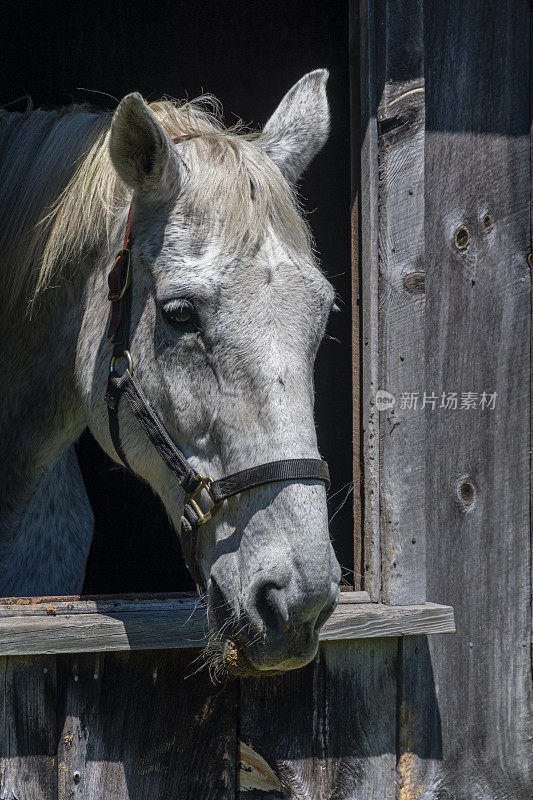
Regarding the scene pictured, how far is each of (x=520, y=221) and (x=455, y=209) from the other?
0.25 m

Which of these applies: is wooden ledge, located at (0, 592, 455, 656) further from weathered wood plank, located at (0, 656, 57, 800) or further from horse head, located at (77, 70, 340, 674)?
horse head, located at (77, 70, 340, 674)

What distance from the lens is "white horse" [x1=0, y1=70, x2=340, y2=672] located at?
153 cm

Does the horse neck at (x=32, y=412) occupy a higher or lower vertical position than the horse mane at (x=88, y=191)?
lower

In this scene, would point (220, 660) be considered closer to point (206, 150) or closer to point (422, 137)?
point (206, 150)

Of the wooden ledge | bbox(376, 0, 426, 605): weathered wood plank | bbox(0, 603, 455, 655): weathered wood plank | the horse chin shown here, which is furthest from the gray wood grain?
the horse chin

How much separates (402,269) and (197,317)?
824 mm

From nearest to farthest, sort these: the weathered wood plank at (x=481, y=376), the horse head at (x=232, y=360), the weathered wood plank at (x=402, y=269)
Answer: the horse head at (x=232, y=360)
the weathered wood plank at (x=402, y=269)
the weathered wood plank at (x=481, y=376)

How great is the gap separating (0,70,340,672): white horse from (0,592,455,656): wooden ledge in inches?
11.1

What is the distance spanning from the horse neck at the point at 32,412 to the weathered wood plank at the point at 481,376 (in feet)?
3.68

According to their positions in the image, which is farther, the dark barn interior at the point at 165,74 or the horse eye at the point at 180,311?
the dark barn interior at the point at 165,74

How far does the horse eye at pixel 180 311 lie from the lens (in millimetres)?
1652

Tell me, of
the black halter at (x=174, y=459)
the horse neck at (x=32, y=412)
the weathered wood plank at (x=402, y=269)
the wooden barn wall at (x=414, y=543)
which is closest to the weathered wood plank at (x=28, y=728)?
the wooden barn wall at (x=414, y=543)

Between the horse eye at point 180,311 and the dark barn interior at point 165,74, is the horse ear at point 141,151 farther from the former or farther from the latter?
the dark barn interior at point 165,74

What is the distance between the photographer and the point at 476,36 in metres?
2.47
